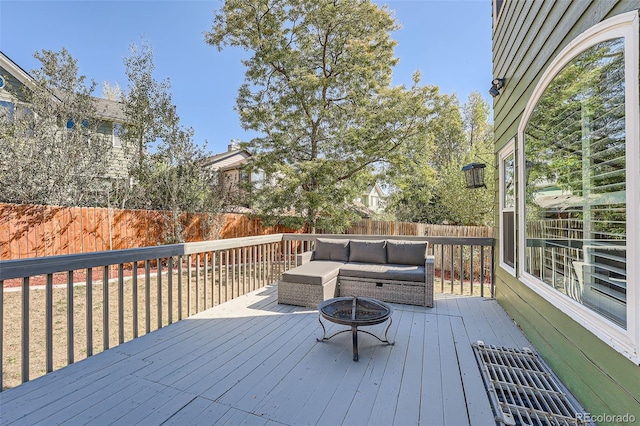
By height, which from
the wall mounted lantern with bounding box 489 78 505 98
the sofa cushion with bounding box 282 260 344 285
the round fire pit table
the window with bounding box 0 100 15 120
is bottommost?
the round fire pit table

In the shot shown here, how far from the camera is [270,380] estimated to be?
2252mm

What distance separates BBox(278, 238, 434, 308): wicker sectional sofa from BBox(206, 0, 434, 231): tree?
13.9ft

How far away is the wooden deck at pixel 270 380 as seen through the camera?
184 cm

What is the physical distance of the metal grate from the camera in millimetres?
1815

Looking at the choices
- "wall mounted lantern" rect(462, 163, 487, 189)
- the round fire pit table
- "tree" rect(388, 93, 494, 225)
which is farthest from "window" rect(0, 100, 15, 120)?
"wall mounted lantern" rect(462, 163, 487, 189)

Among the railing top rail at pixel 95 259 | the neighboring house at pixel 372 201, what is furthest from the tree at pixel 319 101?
the railing top rail at pixel 95 259

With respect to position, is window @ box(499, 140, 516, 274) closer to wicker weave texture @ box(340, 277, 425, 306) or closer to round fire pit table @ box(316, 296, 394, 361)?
wicker weave texture @ box(340, 277, 425, 306)

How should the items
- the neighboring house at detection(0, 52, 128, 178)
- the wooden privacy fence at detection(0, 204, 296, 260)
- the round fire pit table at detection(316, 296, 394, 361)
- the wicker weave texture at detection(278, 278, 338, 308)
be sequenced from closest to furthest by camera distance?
the round fire pit table at detection(316, 296, 394, 361), the wicker weave texture at detection(278, 278, 338, 308), the wooden privacy fence at detection(0, 204, 296, 260), the neighboring house at detection(0, 52, 128, 178)

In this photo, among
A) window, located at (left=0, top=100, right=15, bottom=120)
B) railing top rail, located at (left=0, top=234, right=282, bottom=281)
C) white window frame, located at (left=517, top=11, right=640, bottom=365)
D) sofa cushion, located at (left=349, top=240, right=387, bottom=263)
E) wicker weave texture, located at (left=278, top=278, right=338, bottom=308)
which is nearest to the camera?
white window frame, located at (left=517, top=11, right=640, bottom=365)

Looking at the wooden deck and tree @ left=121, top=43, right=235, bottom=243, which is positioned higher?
tree @ left=121, top=43, right=235, bottom=243

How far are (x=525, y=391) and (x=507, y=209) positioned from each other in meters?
2.54

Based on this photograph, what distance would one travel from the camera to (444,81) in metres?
9.47

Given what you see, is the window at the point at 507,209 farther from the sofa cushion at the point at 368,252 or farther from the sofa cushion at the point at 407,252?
the sofa cushion at the point at 368,252

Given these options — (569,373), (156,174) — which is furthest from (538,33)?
(156,174)
